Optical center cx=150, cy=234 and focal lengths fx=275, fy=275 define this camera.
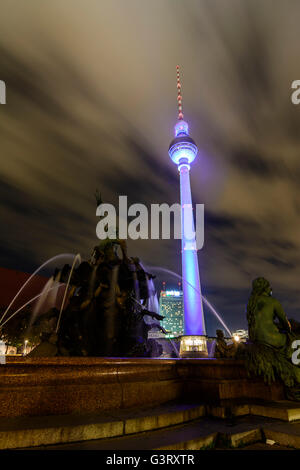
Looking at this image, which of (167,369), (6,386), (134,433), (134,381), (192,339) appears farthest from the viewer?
(192,339)

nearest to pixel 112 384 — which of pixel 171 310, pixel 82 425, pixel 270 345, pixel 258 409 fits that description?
pixel 82 425

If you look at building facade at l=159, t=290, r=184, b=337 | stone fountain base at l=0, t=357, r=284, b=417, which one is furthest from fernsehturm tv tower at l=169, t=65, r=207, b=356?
building facade at l=159, t=290, r=184, b=337

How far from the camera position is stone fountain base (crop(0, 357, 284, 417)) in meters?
3.77

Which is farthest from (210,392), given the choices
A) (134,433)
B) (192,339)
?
(192,339)

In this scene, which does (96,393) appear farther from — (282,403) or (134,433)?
(282,403)

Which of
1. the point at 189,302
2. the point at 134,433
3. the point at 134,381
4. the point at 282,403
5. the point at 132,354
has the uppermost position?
the point at 189,302

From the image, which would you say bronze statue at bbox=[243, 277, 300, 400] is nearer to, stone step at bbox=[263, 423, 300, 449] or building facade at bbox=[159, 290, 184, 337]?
stone step at bbox=[263, 423, 300, 449]

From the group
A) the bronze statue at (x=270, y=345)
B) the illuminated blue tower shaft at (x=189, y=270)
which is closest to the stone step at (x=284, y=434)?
the bronze statue at (x=270, y=345)

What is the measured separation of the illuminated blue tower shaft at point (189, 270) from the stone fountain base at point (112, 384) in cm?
4708

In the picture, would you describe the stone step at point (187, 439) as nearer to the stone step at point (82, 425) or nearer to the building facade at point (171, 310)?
the stone step at point (82, 425)

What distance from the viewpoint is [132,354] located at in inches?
361

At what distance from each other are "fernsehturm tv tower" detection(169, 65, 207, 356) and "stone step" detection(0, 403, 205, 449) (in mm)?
39664

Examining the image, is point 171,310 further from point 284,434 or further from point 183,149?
point 284,434

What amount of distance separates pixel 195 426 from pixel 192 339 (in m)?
49.5
